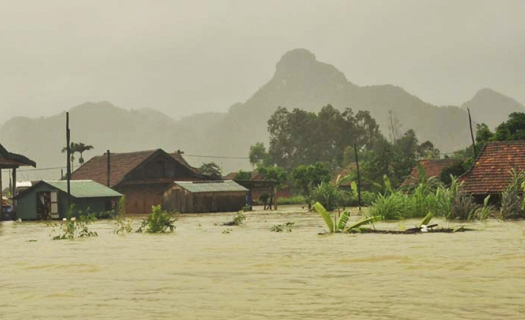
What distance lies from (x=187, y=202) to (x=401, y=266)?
1838 inches

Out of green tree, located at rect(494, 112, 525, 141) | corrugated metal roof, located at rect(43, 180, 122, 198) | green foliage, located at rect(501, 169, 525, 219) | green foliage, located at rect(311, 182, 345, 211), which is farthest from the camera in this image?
green foliage, located at rect(311, 182, 345, 211)

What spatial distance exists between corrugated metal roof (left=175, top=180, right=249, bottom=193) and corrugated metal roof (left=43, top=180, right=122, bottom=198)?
25.3 feet

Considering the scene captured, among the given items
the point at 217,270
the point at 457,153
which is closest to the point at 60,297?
the point at 217,270

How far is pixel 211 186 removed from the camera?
61.2 m

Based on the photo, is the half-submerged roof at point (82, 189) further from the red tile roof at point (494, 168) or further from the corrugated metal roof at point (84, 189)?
the red tile roof at point (494, 168)

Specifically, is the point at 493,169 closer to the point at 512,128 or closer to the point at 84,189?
the point at 512,128

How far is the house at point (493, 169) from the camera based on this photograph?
33.1 m

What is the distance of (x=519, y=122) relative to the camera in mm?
45938

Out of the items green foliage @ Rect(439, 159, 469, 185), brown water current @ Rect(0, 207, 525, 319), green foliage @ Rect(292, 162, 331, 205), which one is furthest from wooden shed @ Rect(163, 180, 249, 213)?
brown water current @ Rect(0, 207, 525, 319)

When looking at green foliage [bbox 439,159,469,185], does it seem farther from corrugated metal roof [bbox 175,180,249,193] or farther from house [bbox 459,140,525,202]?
corrugated metal roof [bbox 175,180,249,193]

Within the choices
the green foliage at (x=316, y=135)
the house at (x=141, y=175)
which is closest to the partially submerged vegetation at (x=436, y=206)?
the house at (x=141, y=175)

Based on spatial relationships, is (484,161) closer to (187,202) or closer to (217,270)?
(217,270)

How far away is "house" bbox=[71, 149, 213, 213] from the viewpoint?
63656 mm

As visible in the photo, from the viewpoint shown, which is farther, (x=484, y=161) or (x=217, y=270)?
(x=484, y=161)
